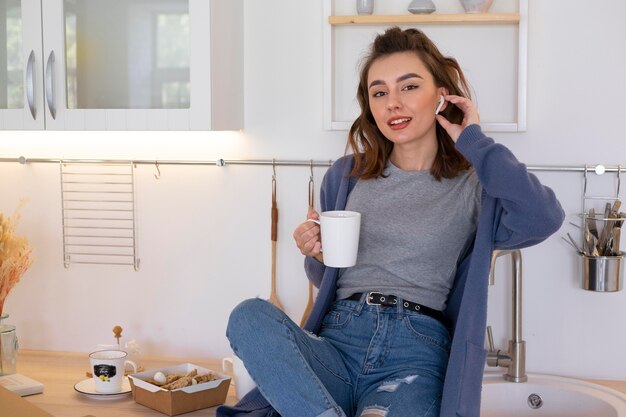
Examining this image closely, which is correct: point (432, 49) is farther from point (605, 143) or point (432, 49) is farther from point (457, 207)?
point (605, 143)

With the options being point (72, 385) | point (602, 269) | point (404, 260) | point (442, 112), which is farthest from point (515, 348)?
point (72, 385)

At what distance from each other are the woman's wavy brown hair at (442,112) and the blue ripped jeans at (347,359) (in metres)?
0.31

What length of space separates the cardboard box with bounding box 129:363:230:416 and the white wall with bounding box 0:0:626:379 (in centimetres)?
39

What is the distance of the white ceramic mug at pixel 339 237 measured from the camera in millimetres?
1608

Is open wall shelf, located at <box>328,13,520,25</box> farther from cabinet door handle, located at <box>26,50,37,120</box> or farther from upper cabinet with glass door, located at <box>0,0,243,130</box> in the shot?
cabinet door handle, located at <box>26,50,37,120</box>

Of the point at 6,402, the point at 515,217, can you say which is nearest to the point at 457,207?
the point at 515,217

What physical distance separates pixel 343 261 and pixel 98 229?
1033 mm

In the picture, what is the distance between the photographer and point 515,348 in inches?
82.7

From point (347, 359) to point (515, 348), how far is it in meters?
0.58

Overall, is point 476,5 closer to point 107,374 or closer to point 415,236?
point 415,236

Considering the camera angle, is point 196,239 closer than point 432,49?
No

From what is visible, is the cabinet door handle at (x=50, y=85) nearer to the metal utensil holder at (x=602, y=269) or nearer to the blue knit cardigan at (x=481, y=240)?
the blue knit cardigan at (x=481, y=240)

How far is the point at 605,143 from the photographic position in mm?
2096

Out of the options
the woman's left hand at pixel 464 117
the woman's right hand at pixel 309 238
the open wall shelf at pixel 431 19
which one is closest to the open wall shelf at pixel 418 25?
the open wall shelf at pixel 431 19
